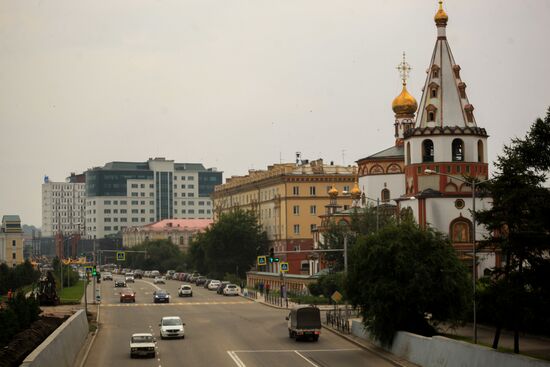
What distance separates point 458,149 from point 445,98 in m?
4.19

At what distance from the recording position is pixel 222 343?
53375 mm

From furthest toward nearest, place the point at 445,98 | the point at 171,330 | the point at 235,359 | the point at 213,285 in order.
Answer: the point at 213,285
the point at 445,98
the point at 171,330
the point at 235,359

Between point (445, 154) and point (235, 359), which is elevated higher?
point (445, 154)

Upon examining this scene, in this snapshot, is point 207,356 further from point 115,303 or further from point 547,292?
point 115,303

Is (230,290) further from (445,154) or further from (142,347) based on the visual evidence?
(142,347)

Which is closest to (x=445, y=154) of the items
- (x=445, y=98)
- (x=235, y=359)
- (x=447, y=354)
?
(x=445, y=98)

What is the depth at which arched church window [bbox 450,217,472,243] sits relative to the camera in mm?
84062

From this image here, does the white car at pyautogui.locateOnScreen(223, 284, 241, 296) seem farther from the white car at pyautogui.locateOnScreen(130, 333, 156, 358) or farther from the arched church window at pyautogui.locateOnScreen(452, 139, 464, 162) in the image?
the white car at pyautogui.locateOnScreen(130, 333, 156, 358)

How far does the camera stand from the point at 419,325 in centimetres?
4975

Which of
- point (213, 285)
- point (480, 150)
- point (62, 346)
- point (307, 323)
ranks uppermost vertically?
point (480, 150)

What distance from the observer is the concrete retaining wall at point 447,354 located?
34.4 meters

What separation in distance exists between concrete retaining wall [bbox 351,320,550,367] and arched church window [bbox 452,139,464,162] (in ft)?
120

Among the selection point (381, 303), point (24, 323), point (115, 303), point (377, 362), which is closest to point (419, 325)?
point (381, 303)

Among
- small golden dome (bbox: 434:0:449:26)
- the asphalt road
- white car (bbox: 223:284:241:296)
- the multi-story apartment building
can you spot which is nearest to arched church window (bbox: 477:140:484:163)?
small golden dome (bbox: 434:0:449:26)
